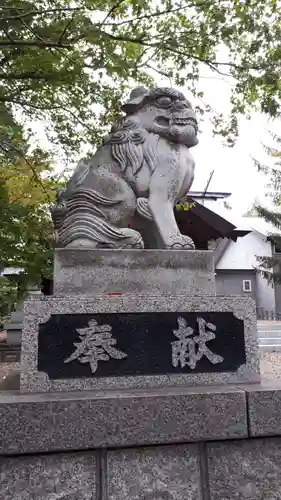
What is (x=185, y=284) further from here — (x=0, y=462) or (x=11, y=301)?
(x=11, y=301)

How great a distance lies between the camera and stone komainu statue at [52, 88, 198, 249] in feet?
9.20

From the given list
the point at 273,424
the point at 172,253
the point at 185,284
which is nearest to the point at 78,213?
the point at 172,253

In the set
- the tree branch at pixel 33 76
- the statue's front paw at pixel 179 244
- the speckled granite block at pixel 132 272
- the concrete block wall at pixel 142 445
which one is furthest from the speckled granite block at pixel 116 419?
the tree branch at pixel 33 76

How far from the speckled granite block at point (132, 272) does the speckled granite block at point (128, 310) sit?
20 centimetres

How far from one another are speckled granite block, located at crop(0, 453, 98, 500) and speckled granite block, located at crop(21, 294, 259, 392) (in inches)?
14.5

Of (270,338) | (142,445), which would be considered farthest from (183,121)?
(270,338)

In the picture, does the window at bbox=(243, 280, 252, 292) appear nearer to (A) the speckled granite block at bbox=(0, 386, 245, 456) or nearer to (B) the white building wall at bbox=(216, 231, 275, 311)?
(B) the white building wall at bbox=(216, 231, 275, 311)

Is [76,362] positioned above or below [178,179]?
below

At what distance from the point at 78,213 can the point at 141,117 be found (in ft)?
3.19

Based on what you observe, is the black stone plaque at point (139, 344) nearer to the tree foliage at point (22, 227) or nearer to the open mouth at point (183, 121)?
the open mouth at point (183, 121)

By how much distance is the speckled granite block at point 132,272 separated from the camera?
8.57 feet

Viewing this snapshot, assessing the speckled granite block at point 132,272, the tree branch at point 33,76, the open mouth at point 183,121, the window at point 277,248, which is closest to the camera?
the speckled granite block at point 132,272

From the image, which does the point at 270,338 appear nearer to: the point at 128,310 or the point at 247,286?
the point at 247,286

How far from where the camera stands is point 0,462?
77.4 inches
